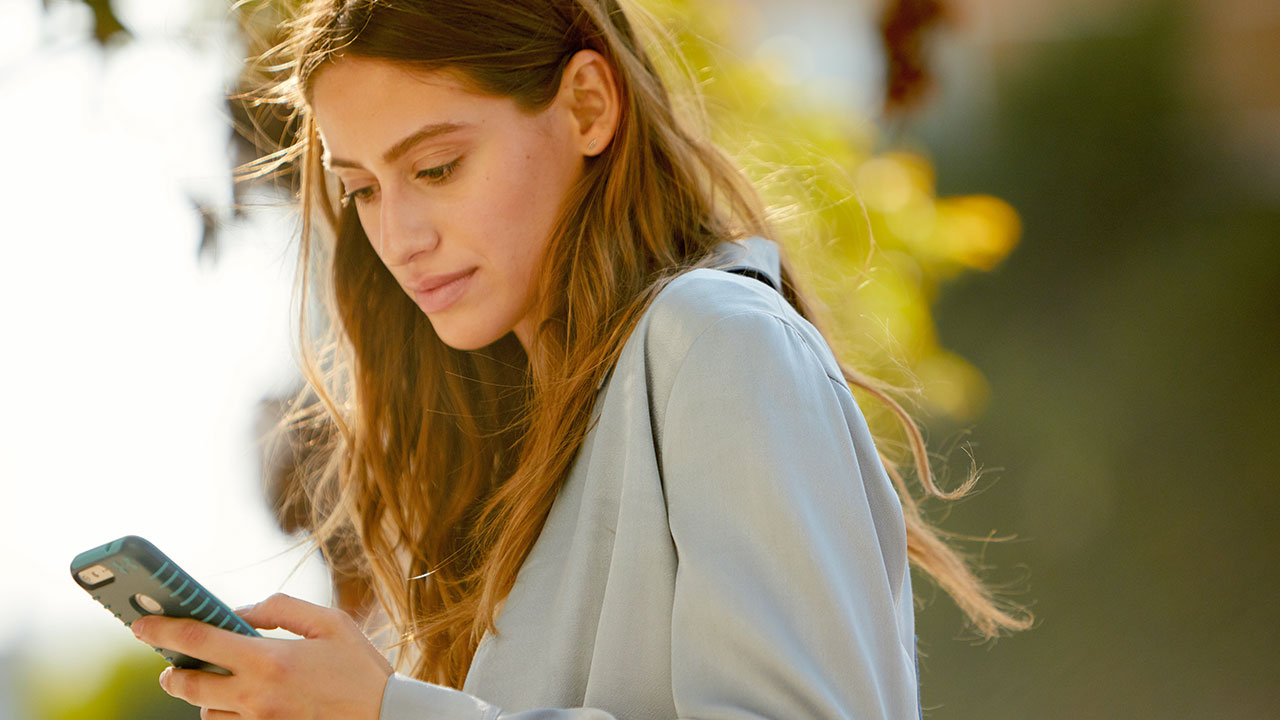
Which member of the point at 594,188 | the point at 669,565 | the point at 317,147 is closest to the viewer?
the point at 669,565

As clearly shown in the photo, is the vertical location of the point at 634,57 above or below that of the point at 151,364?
above

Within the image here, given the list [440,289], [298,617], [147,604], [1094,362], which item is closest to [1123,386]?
[1094,362]

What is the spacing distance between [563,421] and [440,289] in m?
0.24

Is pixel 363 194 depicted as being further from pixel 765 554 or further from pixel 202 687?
pixel 765 554

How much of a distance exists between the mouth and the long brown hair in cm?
9

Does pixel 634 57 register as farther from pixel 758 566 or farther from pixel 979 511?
pixel 979 511

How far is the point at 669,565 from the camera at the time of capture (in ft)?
3.48

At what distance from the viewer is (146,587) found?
100 centimetres

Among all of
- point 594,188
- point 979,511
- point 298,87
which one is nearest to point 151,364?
point 298,87

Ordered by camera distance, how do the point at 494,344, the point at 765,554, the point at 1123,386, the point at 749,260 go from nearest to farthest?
the point at 765,554
the point at 749,260
the point at 494,344
the point at 1123,386

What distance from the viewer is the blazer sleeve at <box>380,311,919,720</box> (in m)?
0.94

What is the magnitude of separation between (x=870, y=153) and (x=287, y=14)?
1.23 m

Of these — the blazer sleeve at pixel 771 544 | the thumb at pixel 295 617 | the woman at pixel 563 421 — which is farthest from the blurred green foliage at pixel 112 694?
the blazer sleeve at pixel 771 544

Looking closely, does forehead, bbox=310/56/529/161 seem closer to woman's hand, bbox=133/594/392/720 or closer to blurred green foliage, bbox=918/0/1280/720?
woman's hand, bbox=133/594/392/720
